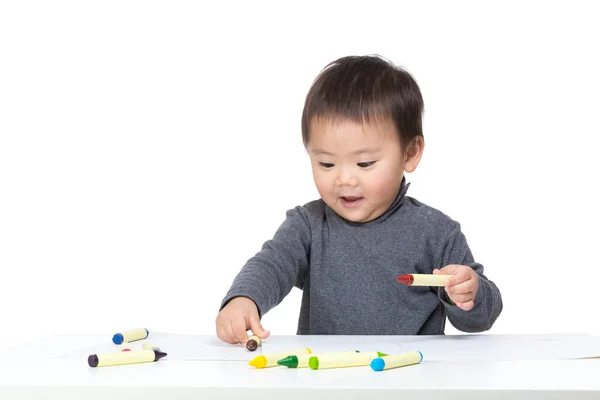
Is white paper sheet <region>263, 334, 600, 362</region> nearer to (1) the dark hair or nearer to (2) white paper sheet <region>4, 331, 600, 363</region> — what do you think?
(2) white paper sheet <region>4, 331, 600, 363</region>

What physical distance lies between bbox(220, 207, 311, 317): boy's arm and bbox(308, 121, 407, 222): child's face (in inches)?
4.0

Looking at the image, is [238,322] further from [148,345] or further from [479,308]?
[479,308]

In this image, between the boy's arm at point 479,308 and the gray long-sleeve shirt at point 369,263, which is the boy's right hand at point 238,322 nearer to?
the gray long-sleeve shirt at point 369,263


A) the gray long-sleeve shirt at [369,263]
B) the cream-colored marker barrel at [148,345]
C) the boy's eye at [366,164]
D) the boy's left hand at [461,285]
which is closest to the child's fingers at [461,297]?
the boy's left hand at [461,285]

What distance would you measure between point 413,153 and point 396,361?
2.25 feet

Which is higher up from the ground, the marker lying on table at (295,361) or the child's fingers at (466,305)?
the marker lying on table at (295,361)

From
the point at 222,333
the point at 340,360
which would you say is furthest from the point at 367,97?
the point at 340,360

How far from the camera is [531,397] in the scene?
0.82 meters

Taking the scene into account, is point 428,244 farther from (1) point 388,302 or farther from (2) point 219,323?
(2) point 219,323

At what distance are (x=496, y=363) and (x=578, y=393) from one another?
21cm

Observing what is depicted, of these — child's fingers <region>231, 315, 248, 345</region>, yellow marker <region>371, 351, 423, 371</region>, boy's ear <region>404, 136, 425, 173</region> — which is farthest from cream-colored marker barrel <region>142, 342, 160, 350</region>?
boy's ear <region>404, 136, 425, 173</region>

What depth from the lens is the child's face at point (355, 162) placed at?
149cm

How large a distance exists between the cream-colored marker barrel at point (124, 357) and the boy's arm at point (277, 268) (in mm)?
314

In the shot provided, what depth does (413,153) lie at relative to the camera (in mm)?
1596
